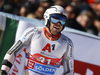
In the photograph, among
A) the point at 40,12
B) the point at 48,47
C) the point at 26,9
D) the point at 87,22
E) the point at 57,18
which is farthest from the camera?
the point at 26,9

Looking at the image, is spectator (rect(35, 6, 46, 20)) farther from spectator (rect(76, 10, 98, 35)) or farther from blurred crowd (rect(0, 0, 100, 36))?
spectator (rect(76, 10, 98, 35))

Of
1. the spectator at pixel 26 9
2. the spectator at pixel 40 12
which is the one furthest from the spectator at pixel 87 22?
the spectator at pixel 26 9

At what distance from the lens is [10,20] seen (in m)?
4.59

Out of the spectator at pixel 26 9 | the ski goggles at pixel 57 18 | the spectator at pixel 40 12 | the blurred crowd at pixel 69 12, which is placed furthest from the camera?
the spectator at pixel 26 9

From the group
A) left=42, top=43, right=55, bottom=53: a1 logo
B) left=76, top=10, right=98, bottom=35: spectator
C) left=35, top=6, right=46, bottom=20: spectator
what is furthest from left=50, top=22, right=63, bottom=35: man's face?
left=35, top=6, right=46, bottom=20: spectator

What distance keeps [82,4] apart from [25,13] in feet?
6.57

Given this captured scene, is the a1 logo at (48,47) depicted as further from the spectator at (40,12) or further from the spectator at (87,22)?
the spectator at (40,12)

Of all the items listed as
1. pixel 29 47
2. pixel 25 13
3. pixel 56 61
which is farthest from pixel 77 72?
pixel 25 13

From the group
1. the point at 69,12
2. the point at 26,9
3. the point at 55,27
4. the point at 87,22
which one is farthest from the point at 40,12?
the point at 55,27

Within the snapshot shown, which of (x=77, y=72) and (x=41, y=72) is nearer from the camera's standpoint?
(x=41, y=72)

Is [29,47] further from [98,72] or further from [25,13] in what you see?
[25,13]

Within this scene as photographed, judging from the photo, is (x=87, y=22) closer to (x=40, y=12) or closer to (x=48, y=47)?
(x=40, y=12)

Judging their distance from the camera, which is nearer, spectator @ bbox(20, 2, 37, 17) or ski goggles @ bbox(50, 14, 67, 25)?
ski goggles @ bbox(50, 14, 67, 25)

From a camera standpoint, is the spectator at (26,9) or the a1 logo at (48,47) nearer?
the a1 logo at (48,47)
